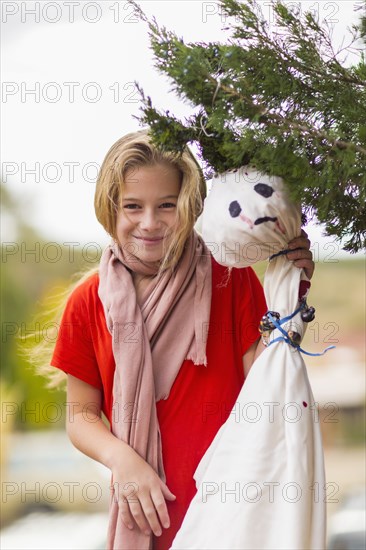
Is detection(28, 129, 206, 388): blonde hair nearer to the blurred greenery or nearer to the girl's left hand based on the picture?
the girl's left hand

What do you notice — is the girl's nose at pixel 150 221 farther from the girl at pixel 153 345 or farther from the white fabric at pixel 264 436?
the white fabric at pixel 264 436

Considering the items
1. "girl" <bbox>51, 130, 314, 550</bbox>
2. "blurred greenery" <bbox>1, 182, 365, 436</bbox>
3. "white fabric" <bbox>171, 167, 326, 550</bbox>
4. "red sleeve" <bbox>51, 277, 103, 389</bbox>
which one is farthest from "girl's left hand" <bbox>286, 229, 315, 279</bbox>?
"blurred greenery" <bbox>1, 182, 365, 436</bbox>

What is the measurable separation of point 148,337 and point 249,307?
185mm

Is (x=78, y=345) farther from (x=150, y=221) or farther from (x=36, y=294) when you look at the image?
(x=36, y=294)

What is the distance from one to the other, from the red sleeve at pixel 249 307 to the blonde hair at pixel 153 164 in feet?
0.45

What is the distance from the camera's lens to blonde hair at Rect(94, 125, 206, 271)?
4.47 feet

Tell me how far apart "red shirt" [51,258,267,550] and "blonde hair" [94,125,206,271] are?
0.11 meters

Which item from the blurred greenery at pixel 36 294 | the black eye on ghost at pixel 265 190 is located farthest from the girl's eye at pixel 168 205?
the blurred greenery at pixel 36 294

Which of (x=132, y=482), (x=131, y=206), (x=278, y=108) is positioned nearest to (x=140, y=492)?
(x=132, y=482)

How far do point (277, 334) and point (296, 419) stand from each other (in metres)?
0.13

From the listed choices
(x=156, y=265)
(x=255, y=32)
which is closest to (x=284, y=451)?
(x=156, y=265)

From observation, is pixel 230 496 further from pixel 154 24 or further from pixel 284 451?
pixel 154 24

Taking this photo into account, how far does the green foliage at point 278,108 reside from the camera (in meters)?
1.14

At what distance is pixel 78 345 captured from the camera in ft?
4.69
